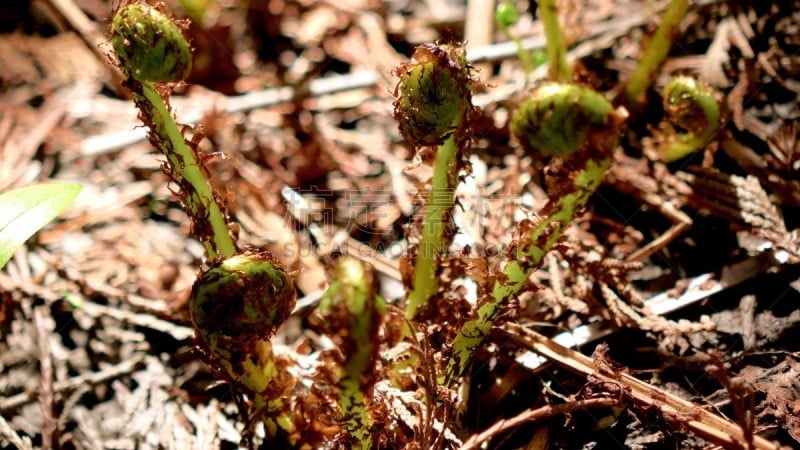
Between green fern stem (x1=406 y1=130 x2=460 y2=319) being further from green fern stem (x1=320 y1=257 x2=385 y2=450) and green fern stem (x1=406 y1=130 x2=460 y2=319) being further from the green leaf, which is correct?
the green leaf

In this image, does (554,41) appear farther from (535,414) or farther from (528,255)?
(535,414)

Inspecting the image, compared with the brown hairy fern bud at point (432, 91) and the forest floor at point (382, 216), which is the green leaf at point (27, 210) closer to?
the forest floor at point (382, 216)

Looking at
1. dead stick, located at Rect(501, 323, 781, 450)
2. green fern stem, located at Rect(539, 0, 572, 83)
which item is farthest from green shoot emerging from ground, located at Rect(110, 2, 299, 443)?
green fern stem, located at Rect(539, 0, 572, 83)

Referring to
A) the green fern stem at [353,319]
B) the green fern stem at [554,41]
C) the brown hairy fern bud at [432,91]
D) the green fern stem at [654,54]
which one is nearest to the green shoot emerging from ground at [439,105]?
the brown hairy fern bud at [432,91]

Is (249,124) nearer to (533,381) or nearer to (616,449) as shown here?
(533,381)

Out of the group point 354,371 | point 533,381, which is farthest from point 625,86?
point 354,371
